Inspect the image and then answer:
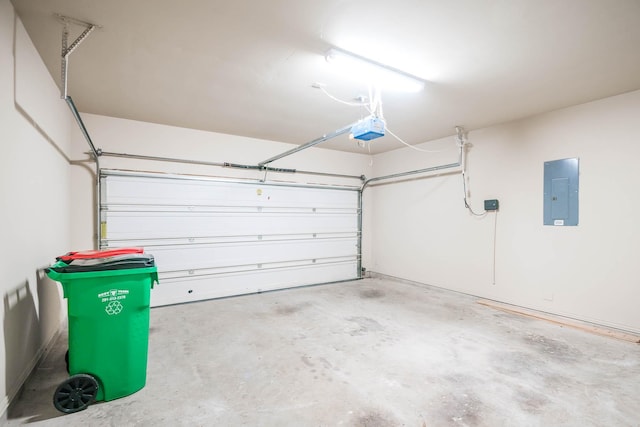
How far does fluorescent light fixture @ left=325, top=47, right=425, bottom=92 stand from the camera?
2430 millimetres

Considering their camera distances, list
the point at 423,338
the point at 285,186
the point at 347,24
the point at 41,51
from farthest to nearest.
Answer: the point at 285,186, the point at 423,338, the point at 41,51, the point at 347,24

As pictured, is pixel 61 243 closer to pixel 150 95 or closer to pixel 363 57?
pixel 150 95

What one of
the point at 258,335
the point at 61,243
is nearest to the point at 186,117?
the point at 61,243

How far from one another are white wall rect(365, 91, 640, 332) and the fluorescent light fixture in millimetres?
2027

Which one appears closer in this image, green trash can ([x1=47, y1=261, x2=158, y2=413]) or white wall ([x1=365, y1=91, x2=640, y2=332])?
green trash can ([x1=47, y1=261, x2=158, y2=413])

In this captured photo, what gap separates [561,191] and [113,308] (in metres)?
4.68

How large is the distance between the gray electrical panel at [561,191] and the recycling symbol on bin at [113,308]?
4576 millimetres

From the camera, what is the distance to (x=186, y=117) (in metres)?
Answer: 4.01

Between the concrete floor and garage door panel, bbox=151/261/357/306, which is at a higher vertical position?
garage door panel, bbox=151/261/357/306

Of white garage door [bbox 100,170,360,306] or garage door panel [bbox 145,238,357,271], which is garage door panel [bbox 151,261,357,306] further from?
garage door panel [bbox 145,238,357,271]

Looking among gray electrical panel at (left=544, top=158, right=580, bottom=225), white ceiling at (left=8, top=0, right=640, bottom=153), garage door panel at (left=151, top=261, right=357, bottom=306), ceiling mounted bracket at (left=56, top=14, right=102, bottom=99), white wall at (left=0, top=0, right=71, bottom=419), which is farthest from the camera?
garage door panel at (left=151, top=261, right=357, bottom=306)

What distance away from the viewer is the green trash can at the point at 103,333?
1909 mm

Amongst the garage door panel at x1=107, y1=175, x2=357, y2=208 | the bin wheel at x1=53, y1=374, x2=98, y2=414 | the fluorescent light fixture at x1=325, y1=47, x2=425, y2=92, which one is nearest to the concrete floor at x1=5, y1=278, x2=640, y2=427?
the bin wheel at x1=53, y1=374, x2=98, y2=414

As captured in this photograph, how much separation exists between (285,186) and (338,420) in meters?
3.95
